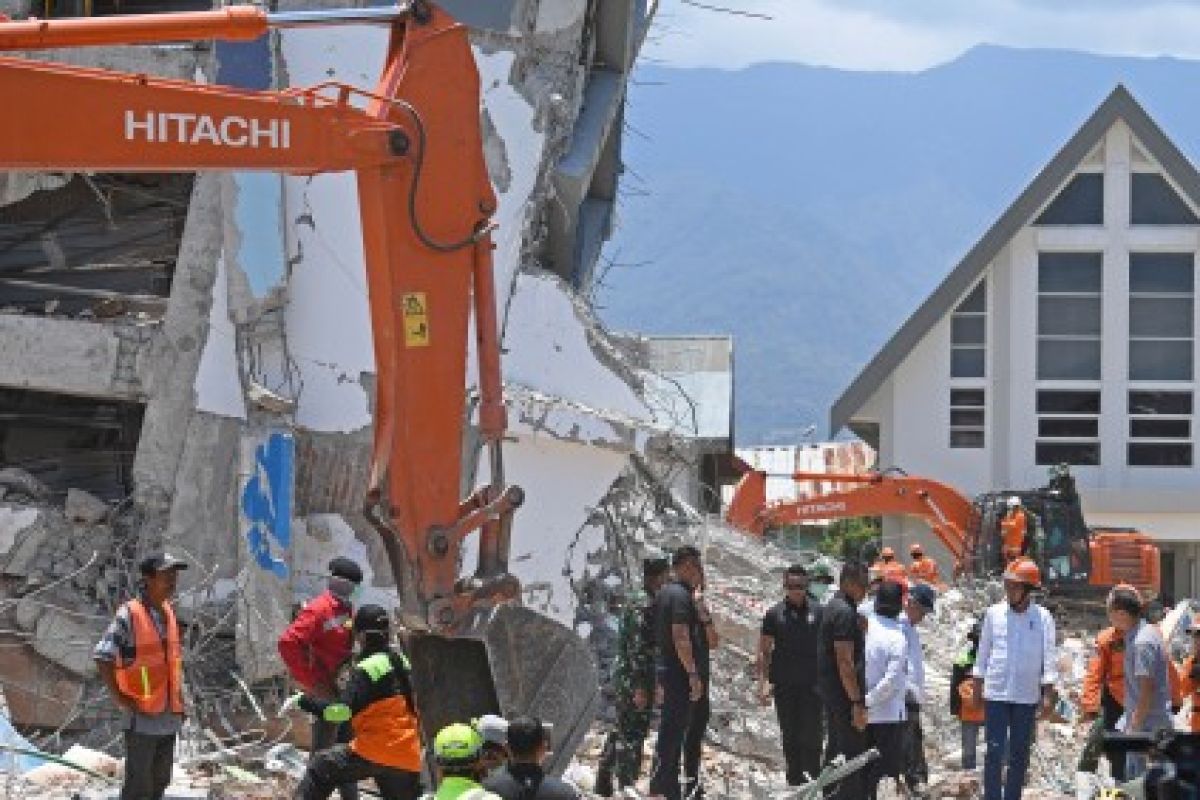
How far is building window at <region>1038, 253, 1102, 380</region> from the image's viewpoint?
153 feet

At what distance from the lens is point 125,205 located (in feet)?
71.5

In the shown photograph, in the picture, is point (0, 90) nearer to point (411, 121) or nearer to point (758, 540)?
point (411, 121)

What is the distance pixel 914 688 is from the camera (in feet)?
58.8

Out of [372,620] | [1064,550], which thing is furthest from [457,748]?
[1064,550]

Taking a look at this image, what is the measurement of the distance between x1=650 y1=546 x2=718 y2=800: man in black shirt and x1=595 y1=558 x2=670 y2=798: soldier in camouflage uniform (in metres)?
0.36

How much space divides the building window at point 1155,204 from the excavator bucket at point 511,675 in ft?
110

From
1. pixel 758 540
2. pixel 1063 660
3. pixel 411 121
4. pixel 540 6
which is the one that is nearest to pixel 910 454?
pixel 758 540

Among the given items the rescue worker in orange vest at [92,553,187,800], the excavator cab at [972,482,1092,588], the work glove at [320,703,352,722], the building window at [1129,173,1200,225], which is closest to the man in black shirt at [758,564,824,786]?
the work glove at [320,703,352,722]

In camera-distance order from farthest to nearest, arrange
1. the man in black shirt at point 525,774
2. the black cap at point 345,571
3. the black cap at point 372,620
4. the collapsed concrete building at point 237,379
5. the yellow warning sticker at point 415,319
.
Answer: the collapsed concrete building at point 237,379 → the black cap at point 345,571 → the black cap at point 372,620 → the yellow warning sticker at point 415,319 → the man in black shirt at point 525,774

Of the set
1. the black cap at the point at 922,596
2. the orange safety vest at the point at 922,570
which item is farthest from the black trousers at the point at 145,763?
the orange safety vest at the point at 922,570

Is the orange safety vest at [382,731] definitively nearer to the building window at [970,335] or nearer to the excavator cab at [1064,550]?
the excavator cab at [1064,550]

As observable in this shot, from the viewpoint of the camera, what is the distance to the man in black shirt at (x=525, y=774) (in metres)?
10.5

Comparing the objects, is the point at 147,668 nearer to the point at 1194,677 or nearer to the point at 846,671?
the point at 846,671

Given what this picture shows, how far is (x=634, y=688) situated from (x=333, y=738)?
2901mm
